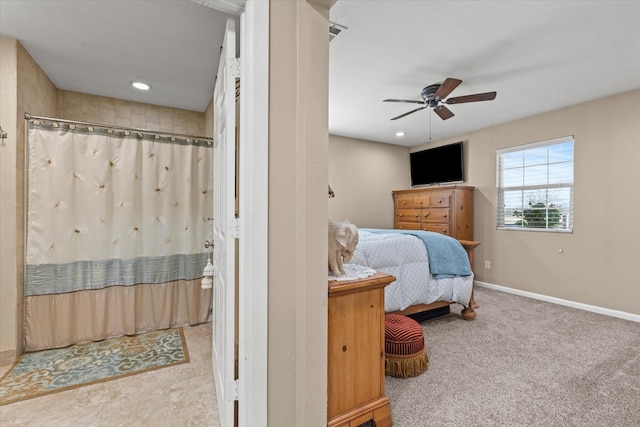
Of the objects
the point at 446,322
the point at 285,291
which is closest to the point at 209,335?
the point at 285,291

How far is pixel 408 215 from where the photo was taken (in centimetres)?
496

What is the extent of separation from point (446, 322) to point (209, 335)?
91.7 inches

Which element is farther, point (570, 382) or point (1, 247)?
point (1, 247)

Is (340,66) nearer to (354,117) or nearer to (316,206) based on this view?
(354,117)

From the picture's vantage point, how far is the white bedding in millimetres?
2469

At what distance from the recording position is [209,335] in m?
2.58

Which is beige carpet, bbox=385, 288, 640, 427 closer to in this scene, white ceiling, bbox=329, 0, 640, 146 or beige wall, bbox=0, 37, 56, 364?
white ceiling, bbox=329, 0, 640, 146

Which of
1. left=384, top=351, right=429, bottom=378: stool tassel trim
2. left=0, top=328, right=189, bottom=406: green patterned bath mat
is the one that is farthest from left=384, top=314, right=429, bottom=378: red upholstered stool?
left=0, top=328, right=189, bottom=406: green patterned bath mat

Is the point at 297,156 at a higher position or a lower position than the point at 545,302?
higher

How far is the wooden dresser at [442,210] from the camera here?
4.23 metres

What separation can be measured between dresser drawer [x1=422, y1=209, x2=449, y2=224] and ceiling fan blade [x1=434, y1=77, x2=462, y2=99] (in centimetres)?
211

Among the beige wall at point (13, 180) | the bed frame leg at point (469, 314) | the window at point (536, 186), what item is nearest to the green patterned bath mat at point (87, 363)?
the beige wall at point (13, 180)

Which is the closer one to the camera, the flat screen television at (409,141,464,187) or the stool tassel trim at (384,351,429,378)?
the stool tassel trim at (384,351,429,378)

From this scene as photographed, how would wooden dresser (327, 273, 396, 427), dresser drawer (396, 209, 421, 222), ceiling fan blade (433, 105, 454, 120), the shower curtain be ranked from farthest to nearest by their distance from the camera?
dresser drawer (396, 209, 421, 222) < ceiling fan blade (433, 105, 454, 120) < the shower curtain < wooden dresser (327, 273, 396, 427)
